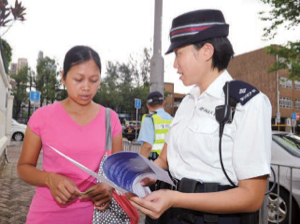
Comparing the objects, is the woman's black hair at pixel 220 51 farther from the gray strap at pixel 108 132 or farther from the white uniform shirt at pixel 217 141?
the gray strap at pixel 108 132

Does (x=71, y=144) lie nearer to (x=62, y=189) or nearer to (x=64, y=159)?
(x=64, y=159)

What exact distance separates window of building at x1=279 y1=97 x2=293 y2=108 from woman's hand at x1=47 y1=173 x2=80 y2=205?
58.6 meters

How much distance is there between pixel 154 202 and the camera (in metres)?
1.18

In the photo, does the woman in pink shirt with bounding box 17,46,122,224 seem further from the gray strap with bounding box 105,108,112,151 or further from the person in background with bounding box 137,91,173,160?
the person in background with bounding box 137,91,173,160

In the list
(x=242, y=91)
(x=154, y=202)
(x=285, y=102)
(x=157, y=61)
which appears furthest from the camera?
(x=285, y=102)

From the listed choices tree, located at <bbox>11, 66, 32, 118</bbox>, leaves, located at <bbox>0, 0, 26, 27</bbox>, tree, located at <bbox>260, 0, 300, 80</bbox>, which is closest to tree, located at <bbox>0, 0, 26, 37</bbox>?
leaves, located at <bbox>0, 0, 26, 27</bbox>

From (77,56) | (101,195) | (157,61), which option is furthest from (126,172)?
(157,61)

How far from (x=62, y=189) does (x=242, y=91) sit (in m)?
0.99

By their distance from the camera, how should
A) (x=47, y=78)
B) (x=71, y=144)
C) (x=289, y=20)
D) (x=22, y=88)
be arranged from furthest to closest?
(x=22, y=88) → (x=47, y=78) → (x=289, y=20) → (x=71, y=144)

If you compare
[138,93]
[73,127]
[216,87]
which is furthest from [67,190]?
[138,93]

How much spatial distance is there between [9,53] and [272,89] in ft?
158

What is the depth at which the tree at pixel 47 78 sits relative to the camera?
32812 millimetres

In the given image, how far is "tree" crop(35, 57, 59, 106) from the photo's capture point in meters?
32.8

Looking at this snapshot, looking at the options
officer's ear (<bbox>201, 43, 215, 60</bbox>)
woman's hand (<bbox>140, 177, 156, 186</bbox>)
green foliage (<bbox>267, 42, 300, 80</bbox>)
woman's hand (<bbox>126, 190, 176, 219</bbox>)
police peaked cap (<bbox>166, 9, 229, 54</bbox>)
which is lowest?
woman's hand (<bbox>126, 190, 176, 219</bbox>)
